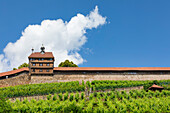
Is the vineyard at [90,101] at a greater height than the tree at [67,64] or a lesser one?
lesser

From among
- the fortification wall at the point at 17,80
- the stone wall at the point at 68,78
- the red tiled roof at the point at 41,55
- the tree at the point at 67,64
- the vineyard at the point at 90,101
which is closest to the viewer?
the vineyard at the point at 90,101

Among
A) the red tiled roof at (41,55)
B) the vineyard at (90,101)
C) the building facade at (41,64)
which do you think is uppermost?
the red tiled roof at (41,55)

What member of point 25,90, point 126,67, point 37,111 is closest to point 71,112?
point 37,111

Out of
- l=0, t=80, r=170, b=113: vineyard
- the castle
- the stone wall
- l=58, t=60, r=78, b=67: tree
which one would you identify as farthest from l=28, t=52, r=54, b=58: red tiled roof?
l=58, t=60, r=78, b=67: tree

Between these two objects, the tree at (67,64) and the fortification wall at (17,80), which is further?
the tree at (67,64)

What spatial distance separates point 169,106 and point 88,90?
14259 mm

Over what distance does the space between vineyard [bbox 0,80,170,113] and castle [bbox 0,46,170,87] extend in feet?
16.4

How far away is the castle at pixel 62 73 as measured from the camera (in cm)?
3912

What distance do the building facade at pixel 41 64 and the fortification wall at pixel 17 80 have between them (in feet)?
5.80

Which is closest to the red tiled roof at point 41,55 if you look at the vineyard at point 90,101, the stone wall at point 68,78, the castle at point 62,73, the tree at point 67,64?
the castle at point 62,73

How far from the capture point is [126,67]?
4341 cm

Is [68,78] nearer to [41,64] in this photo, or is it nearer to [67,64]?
[41,64]

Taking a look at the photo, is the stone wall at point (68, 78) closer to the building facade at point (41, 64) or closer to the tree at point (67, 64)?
the building facade at point (41, 64)

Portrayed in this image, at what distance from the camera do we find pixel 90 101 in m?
25.7
